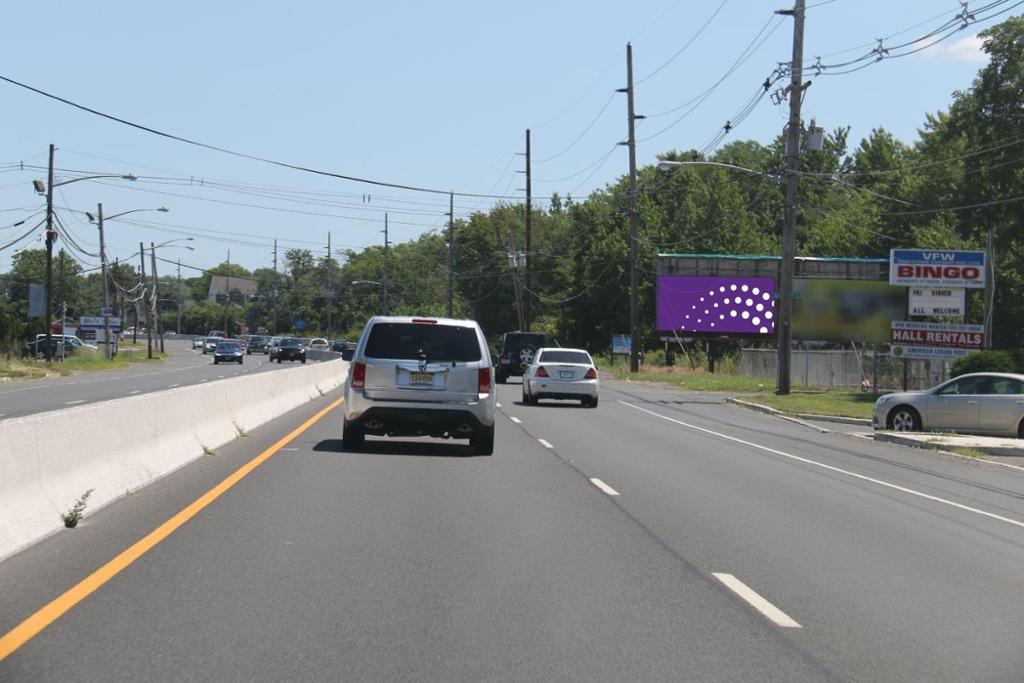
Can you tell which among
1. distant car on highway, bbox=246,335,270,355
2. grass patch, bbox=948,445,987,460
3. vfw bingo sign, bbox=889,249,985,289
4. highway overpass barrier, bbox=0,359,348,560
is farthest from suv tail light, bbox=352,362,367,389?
distant car on highway, bbox=246,335,270,355

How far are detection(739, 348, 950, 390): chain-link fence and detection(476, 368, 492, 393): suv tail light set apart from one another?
2844 cm

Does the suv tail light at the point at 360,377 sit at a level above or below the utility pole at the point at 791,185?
below

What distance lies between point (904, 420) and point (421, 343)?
13.1 metres

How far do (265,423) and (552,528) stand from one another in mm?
14275

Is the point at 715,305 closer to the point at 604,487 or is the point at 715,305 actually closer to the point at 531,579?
the point at 604,487

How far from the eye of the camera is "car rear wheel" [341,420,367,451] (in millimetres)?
18281

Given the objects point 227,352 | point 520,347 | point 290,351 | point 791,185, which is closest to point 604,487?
point 791,185

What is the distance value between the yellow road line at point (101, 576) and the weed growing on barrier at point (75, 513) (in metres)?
0.70

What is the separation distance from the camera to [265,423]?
24.7m

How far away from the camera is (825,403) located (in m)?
37.4

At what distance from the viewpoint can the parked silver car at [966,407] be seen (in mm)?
25781

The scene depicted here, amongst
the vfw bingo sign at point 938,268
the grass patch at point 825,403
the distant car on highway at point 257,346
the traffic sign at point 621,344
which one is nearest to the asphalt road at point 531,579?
the grass patch at point 825,403

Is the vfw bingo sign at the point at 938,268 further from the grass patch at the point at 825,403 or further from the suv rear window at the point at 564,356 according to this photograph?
the suv rear window at the point at 564,356

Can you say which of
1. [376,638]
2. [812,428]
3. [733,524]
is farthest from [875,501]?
[812,428]
